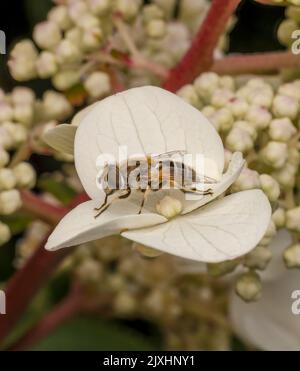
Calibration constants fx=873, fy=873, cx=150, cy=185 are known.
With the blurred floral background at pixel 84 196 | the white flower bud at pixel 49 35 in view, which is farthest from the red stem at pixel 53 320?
the white flower bud at pixel 49 35

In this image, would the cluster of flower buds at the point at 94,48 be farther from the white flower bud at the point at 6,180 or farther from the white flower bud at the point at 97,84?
the white flower bud at the point at 6,180

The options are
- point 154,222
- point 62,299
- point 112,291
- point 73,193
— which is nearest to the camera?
point 154,222

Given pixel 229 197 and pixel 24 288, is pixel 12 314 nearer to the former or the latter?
pixel 24 288

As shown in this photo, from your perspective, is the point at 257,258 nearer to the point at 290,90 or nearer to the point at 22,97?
the point at 290,90

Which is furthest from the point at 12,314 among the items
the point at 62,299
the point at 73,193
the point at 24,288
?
the point at 62,299

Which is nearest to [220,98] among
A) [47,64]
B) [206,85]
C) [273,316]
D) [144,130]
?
[206,85]

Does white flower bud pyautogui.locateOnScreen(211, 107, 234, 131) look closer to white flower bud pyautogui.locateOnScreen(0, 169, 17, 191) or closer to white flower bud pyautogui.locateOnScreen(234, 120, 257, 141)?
white flower bud pyautogui.locateOnScreen(234, 120, 257, 141)
